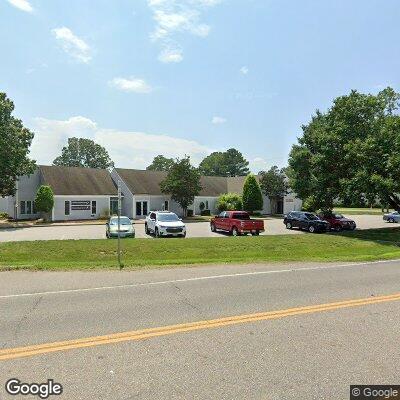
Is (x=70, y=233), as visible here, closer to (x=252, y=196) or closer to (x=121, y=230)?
(x=121, y=230)

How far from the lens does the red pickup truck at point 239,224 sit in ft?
90.8

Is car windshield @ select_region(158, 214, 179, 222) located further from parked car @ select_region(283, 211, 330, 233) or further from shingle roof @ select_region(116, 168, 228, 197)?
shingle roof @ select_region(116, 168, 228, 197)

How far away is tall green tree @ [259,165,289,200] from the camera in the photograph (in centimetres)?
5538

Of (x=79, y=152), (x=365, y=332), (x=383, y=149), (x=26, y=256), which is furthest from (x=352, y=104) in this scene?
(x=79, y=152)

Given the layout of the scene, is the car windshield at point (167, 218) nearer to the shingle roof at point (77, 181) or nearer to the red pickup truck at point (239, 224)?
the red pickup truck at point (239, 224)

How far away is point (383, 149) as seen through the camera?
27.1 metres

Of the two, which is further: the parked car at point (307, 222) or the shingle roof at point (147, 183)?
the shingle roof at point (147, 183)

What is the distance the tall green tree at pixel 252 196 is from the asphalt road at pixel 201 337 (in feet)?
139

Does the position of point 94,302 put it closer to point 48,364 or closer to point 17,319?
point 17,319

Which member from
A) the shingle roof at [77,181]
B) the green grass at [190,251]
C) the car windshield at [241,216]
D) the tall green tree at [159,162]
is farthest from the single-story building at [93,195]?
the tall green tree at [159,162]

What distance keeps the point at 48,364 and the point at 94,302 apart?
11.0 ft

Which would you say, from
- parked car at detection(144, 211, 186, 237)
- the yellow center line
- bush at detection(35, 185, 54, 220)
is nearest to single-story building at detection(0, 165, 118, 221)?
bush at detection(35, 185, 54, 220)

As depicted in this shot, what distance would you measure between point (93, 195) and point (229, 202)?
18.0 m

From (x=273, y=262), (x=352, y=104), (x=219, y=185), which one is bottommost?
(x=273, y=262)
